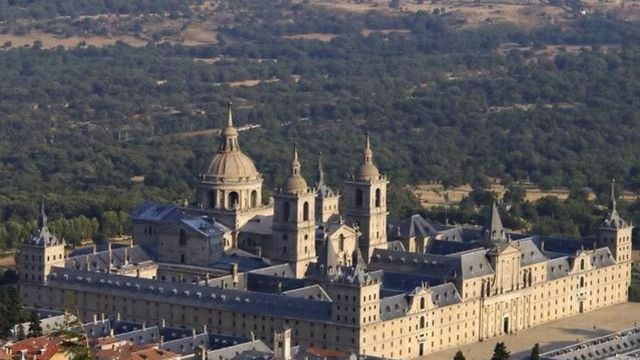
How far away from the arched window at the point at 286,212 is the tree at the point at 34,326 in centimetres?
1628

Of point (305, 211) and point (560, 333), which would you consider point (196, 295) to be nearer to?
point (305, 211)

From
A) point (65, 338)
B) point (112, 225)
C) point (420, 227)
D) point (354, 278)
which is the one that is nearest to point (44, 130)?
point (112, 225)

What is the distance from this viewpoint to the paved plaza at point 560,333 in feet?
334

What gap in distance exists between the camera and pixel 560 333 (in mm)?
107188

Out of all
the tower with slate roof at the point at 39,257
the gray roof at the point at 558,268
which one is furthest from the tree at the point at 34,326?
the gray roof at the point at 558,268

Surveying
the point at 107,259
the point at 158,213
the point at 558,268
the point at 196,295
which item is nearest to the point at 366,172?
the point at 558,268

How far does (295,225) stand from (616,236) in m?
20.5

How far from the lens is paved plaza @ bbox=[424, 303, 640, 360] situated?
334 feet

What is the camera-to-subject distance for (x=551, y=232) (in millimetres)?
130875

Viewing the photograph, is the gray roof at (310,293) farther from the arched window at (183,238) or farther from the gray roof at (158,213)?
the gray roof at (158,213)

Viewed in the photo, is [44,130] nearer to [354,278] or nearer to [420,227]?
[420,227]

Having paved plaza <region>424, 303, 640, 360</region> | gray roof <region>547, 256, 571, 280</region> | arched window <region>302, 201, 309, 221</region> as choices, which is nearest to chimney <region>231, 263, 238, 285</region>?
arched window <region>302, 201, 309, 221</region>

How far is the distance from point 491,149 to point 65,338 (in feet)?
419

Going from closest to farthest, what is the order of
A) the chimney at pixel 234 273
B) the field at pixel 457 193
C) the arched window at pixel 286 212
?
the chimney at pixel 234 273
the arched window at pixel 286 212
the field at pixel 457 193
